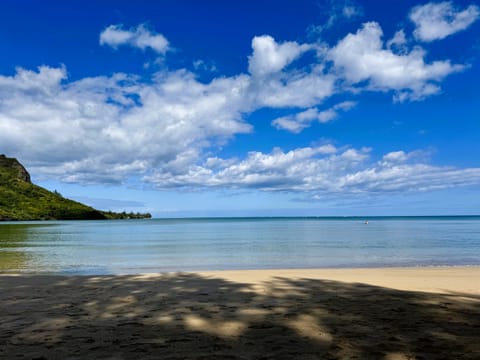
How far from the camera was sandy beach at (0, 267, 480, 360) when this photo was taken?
17.5ft

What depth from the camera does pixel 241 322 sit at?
687 centimetres

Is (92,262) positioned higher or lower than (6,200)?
lower

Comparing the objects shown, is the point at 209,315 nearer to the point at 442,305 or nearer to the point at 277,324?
the point at 277,324

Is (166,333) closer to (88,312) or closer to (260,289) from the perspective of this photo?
(88,312)

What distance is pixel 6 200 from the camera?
190 meters

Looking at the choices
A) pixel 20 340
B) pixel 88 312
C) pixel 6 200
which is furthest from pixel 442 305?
pixel 6 200

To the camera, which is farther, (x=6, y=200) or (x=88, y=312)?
(x=6, y=200)

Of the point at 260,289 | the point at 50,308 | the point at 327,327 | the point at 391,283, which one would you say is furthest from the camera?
the point at 391,283

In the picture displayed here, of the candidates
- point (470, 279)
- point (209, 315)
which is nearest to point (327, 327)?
point (209, 315)

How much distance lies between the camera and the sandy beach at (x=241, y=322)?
17.5 ft

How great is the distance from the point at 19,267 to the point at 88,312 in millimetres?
14910

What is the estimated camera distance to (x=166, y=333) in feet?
20.5

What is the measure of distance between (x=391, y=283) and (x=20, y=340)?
402 inches

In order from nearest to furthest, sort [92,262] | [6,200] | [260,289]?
[260,289] < [92,262] < [6,200]
